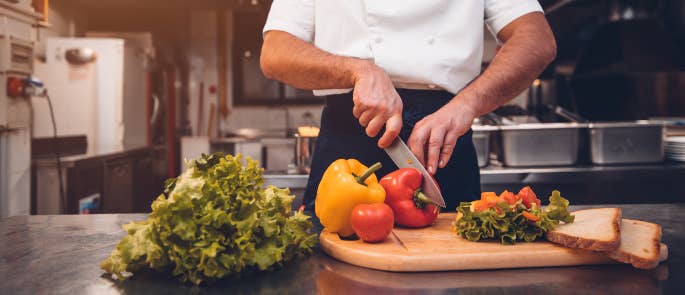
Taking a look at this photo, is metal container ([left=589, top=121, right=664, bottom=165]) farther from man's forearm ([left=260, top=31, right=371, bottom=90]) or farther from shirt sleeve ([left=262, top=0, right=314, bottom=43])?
man's forearm ([left=260, top=31, right=371, bottom=90])

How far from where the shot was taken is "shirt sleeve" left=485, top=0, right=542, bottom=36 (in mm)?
1660

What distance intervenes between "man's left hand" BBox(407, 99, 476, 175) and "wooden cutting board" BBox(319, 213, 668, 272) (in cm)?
29

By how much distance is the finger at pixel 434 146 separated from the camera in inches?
51.5

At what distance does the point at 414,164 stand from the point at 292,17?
A: 2.36 ft

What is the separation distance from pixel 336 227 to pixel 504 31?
3.20 feet

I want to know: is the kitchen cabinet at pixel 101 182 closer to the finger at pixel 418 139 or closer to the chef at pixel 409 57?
the chef at pixel 409 57

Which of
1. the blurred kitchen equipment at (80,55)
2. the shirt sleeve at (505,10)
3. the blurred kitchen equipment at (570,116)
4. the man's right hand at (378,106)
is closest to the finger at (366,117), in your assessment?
the man's right hand at (378,106)

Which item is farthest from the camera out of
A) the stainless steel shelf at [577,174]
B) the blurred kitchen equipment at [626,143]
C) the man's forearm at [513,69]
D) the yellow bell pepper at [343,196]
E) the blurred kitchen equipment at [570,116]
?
the blurred kitchen equipment at [570,116]

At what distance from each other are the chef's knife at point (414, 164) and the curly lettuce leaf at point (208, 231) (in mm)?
470

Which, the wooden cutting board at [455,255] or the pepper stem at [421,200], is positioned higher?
the pepper stem at [421,200]

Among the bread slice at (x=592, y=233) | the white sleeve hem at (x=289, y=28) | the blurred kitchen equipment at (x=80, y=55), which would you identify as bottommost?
the bread slice at (x=592, y=233)

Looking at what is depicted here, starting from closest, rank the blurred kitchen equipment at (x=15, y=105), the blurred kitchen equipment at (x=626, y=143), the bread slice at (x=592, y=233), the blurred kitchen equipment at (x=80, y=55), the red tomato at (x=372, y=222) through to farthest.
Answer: the bread slice at (x=592, y=233), the red tomato at (x=372, y=222), the blurred kitchen equipment at (x=15, y=105), the blurred kitchen equipment at (x=626, y=143), the blurred kitchen equipment at (x=80, y=55)

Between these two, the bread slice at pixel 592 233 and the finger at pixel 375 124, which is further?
the finger at pixel 375 124

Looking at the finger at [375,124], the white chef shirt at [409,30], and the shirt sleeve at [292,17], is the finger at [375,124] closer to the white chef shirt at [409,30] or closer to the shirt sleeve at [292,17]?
the white chef shirt at [409,30]
